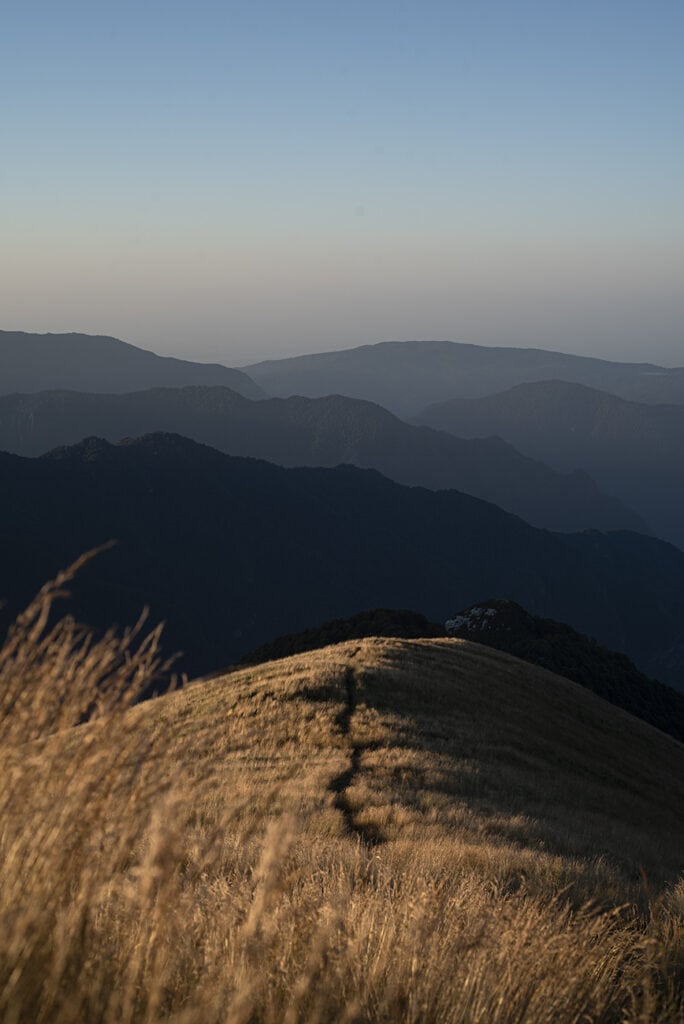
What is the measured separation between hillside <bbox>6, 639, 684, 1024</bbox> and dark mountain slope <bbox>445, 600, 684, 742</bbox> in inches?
1473

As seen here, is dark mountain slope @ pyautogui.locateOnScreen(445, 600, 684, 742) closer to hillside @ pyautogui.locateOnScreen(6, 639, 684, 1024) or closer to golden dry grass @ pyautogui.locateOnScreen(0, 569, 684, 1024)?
hillside @ pyautogui.locateOnScreen(6, 639, 684, 1024)

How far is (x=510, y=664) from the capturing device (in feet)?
106

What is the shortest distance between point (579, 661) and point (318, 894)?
187 feet

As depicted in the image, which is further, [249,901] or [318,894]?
[318,894]

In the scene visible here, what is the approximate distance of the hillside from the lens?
8.53 feet

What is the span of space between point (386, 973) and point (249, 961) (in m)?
0.71

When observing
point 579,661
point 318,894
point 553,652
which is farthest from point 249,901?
point 579,661

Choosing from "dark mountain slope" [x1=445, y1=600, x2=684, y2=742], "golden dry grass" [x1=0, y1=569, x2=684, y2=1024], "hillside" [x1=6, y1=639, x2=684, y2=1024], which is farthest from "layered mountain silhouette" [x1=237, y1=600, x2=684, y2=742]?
"golden dry grass" [x1=0, y1=569, x2=684, y2=1024]

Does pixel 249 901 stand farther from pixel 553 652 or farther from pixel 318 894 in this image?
pixel 553 652

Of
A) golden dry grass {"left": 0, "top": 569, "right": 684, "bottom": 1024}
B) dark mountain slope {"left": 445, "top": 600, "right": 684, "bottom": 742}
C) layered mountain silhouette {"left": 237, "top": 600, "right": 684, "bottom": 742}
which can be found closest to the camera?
golden dry grass {"left": 0, "top": 569, "right": 684, "bottom": 1024}

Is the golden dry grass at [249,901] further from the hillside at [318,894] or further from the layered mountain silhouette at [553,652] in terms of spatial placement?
the layered mountain silhouette at [553,652]

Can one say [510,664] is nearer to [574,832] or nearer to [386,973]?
[574,832]

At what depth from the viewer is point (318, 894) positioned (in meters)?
4.96

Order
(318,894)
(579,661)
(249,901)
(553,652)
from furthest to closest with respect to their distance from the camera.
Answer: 1. (579,661)
2. (553,652)
3. (318,894)
4. (249,901)
